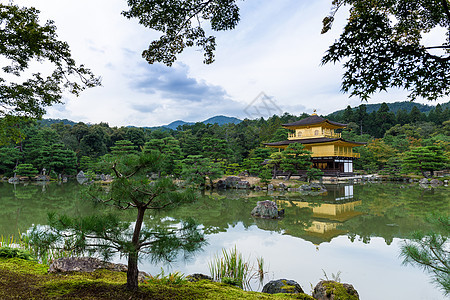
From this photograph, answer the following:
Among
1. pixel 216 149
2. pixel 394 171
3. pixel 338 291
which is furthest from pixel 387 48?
pixel 394 171

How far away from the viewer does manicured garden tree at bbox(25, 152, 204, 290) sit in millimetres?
1752

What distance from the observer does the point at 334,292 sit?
2.37 meters

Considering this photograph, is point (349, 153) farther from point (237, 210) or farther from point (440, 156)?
point (237, 210)

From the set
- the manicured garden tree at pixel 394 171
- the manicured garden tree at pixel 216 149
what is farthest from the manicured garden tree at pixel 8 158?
the manicured garden tree at pixel 394 171

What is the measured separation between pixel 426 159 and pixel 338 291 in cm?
1917

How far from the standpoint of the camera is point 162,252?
1.80 m

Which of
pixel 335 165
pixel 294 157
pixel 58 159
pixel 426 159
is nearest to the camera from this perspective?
pixel 294 157

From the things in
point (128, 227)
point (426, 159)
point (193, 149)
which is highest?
point (193, 149)

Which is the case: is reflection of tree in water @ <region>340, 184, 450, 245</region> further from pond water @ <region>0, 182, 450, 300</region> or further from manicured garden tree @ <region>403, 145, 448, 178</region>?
manicured garden tree @ <region>403, 145, 448, 178</region>

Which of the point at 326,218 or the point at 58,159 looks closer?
the point at 326,218

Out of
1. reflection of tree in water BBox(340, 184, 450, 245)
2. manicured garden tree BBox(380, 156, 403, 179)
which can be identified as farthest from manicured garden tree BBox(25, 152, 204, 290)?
manicured garden tree BBox(380, 156, 403, 179)

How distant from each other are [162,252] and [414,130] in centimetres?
3628

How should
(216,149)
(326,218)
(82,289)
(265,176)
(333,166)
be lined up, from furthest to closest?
1. (333,166)
2. (216,149)
3. (265,176)
4. (326,218)
5. (82,289)

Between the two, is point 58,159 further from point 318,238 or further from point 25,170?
point 318,238
